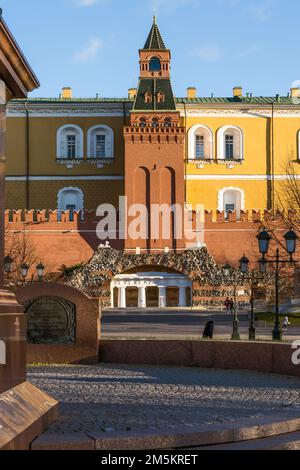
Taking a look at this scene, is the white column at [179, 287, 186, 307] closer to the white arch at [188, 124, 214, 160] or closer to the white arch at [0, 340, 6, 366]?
the white arch at [188, 124, 214, 160]

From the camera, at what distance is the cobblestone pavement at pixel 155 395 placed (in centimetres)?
877

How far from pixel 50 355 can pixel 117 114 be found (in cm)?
4919

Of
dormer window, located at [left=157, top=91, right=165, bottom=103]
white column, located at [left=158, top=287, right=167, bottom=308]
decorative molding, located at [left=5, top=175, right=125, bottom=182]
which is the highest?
dormer window, located at [left=157, top=91, right=165, bottom=103]

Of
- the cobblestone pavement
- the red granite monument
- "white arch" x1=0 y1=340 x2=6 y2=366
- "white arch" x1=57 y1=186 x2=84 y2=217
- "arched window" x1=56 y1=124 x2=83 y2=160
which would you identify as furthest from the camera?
"arched window" x1=56 y1=124 x2=83 y2=160

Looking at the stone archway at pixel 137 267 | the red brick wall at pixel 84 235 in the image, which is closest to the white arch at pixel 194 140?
the red brick wall at pixel 84 235

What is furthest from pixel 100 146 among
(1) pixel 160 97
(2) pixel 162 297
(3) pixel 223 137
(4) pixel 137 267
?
(2) pixel 162 297

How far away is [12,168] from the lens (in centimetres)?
6203

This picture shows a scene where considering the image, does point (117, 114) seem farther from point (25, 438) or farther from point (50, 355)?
point (25, 438)

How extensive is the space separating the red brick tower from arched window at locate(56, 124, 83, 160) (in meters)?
6.14

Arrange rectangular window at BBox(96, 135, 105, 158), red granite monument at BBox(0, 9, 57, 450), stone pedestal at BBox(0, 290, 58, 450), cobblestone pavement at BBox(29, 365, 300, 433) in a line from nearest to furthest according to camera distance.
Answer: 1. stone pedestal at BBox(0, 290, 58, 450)
2. red granite monument at BBox(0, 9, 57, 450)
3. cobblestone pavement at BBox(29, 365, 300, 433)
4. rectangular window at BBox(96, 135, 105, 158)

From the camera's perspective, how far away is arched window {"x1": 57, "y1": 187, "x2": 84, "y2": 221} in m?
61.8

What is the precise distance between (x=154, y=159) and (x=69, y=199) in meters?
8.07

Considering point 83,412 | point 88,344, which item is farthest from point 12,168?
point 83,412

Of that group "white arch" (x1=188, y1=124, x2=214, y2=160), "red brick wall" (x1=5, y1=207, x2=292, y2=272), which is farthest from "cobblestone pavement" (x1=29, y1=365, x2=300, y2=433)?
"white arch" (x1=188, y1=124, x2=214, y2=160)
